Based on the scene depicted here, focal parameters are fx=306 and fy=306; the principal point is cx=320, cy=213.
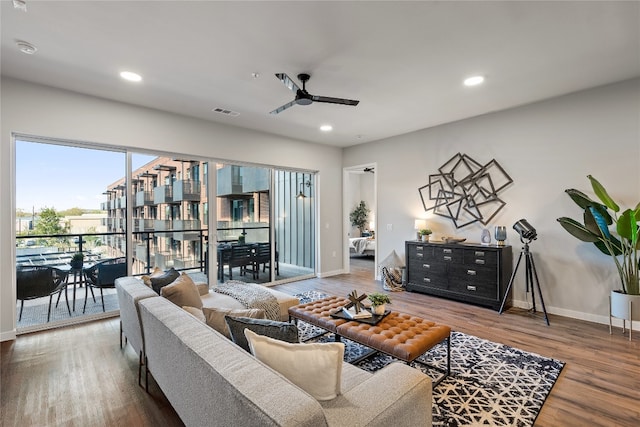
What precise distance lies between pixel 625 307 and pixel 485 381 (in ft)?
7.00

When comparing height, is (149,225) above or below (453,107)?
below

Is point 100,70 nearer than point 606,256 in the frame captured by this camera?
Yes

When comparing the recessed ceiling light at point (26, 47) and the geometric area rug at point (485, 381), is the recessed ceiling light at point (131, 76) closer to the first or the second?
the recessed ceiling light at point (26, 47)

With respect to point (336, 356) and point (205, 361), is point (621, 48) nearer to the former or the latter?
point (336, 356)

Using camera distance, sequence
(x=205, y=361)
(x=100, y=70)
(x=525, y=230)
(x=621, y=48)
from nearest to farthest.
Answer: (x=205, y=361), (x=621, y=48), (x=100, y=70), (x=525, y=230)

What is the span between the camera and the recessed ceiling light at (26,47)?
2.75 m

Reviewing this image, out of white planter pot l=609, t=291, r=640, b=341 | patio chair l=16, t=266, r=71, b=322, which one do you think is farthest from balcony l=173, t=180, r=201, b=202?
white planter pot l=609, t=291, r=640, b=341

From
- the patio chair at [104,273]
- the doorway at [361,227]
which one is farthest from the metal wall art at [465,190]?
the patio chair at [104,273]

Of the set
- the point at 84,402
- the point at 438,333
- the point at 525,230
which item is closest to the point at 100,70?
the point at 84,402

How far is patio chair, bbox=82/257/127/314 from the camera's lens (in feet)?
13.6

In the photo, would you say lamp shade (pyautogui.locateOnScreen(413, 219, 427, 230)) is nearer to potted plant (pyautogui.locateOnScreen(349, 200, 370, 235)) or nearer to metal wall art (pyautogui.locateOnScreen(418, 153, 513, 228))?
metal wall art (pyautogui.locateOnScreen(418, 153, 513, 228))

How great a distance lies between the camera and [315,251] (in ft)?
22.2

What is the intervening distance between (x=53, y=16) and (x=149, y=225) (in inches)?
113

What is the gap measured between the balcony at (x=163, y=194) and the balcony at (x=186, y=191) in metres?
0.07
